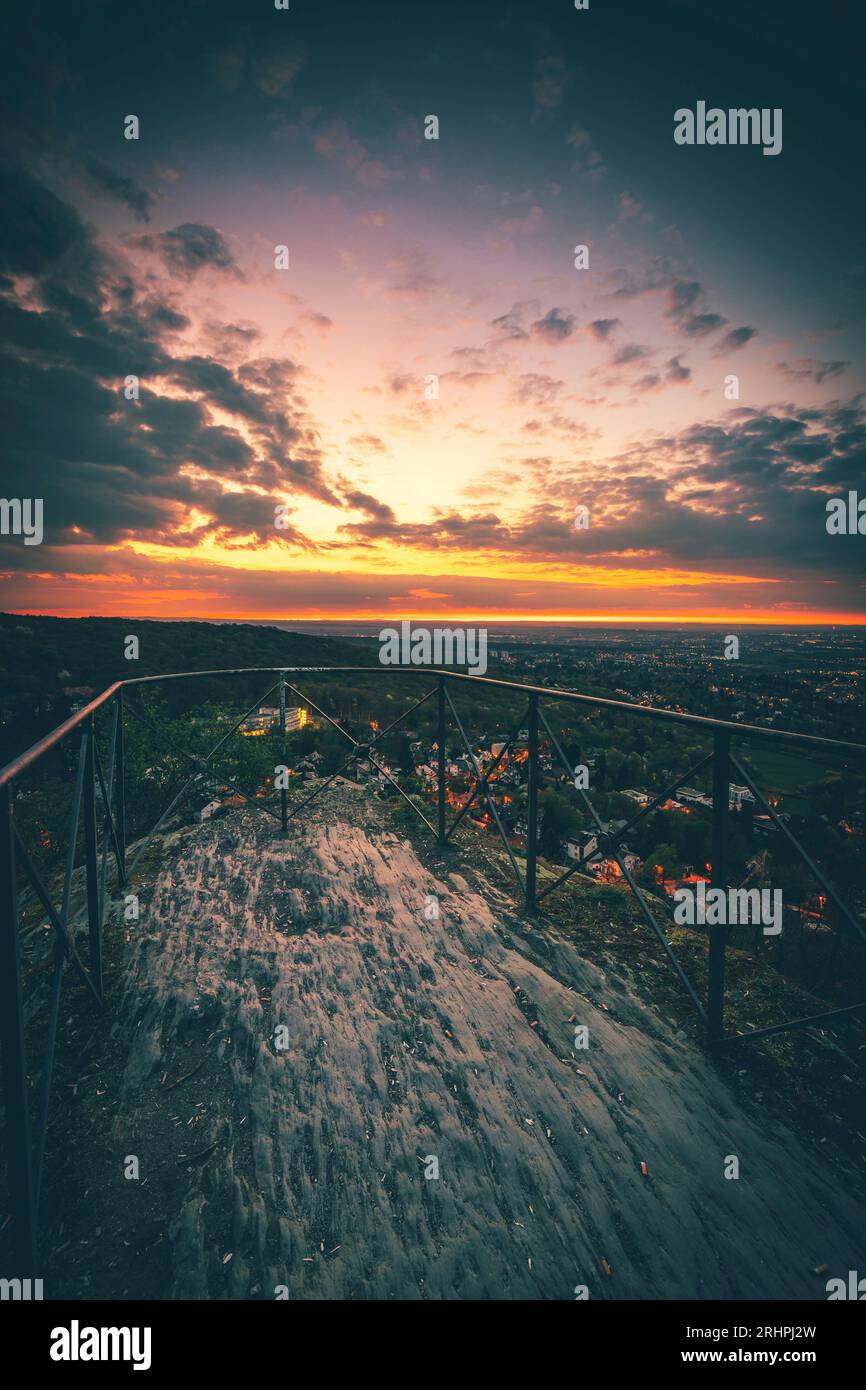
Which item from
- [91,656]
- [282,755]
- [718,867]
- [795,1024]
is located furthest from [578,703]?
[91,656]

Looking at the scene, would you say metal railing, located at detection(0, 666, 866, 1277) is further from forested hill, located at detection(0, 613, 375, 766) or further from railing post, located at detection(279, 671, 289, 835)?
forested hill, located at detection(0, 613, 375, 766)

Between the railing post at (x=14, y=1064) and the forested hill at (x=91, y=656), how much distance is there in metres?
15.2

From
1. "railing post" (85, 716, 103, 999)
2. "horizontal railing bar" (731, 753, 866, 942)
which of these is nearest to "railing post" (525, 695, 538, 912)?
"horizontal railing bar" (731, 753, 866, 942)

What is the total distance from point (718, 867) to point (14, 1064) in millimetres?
2957

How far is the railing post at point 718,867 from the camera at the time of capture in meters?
2.37

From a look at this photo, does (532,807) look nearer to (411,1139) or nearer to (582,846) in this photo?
(411,1139)

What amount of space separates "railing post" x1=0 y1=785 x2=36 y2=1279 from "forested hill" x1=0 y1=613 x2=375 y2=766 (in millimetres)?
15159

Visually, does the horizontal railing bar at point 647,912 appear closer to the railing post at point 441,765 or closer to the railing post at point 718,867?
the railing post at point 718,867

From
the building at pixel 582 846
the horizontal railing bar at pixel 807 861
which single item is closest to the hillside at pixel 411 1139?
the horizontal railing bar at pixel 807 861

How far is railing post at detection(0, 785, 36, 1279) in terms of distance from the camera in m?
1.51

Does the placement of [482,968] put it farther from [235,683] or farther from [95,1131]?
[235,683]

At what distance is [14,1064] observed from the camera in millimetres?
1558

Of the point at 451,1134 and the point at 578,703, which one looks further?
the point at 578,703
